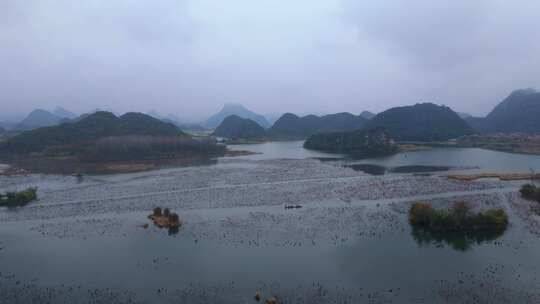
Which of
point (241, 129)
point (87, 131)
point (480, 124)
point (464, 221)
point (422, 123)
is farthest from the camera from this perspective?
point (480, 124)

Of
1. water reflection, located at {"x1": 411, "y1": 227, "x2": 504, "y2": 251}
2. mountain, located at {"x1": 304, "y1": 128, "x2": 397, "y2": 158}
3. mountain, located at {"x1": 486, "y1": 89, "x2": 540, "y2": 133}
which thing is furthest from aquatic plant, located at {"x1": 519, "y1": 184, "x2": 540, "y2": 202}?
mountain, located at {"x1": 486, "y1": 89, "x2": 540, "y2": 133}

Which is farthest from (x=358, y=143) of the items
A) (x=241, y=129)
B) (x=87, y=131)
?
(x=87, y=131)

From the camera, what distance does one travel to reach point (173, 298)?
48.5 feet

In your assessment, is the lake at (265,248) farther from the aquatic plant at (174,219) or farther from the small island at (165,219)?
the aquatic plant at (174,219)

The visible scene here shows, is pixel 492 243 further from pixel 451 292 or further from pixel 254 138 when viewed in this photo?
pixel 254 138

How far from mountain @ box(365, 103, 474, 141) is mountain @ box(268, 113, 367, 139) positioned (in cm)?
1483

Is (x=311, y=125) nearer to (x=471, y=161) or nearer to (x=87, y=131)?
(x=87, y=131)

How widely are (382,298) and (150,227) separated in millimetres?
13856

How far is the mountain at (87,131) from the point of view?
2623 inches

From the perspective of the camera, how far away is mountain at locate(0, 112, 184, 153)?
66.6 meters

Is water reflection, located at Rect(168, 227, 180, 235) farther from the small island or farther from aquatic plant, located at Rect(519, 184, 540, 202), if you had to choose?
aquatic plant, located at Rect(519, 184, 540, 202)

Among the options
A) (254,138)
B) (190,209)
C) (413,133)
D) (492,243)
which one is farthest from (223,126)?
(492,243)

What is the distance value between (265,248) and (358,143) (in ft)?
176

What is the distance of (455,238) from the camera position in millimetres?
20391
